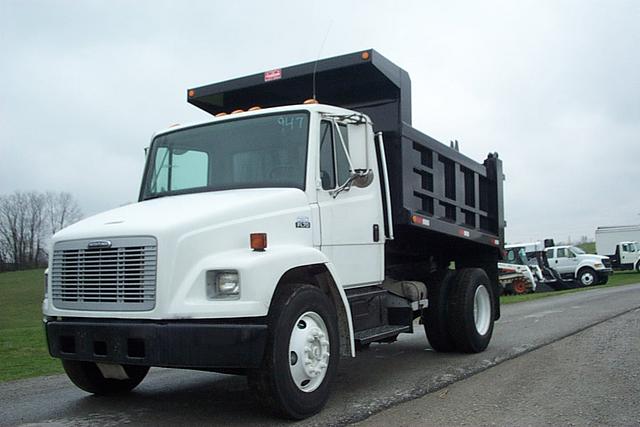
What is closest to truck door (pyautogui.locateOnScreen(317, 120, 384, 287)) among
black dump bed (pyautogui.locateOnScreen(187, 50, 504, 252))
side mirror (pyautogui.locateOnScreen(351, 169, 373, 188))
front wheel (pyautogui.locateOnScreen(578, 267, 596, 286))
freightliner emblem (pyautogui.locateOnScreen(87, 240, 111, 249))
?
side mirror (pyautogui.locateOnScreen(351, 169, 373, 188))

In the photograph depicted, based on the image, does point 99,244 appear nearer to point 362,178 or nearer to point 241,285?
point 241,285

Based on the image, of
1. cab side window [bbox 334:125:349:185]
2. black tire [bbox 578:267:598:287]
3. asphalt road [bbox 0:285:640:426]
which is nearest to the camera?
A: asphalt road [bbox 0:285:640:426]

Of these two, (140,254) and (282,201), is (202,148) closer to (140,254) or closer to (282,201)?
(282,201)

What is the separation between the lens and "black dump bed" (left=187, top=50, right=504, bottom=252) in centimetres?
698

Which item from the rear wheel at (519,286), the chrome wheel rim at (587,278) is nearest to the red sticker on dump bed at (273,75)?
the rear wheel at (519,286)

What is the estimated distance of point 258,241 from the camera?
498cm

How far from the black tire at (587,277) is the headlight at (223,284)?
3021 centimetres

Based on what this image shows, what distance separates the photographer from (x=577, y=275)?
32.7 metres

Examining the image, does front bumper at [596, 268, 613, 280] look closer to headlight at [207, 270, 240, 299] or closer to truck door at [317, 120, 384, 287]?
truck door at [317, 120, 384, 287]

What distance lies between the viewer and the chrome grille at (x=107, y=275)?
15.4 feet

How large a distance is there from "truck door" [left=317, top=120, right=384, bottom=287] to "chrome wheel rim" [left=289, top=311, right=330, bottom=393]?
0.76 m

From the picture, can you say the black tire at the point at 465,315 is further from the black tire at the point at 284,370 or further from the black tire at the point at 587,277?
the black tire at the point at 587,277

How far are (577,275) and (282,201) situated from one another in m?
30.6

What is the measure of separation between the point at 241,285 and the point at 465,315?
434 centimetres
